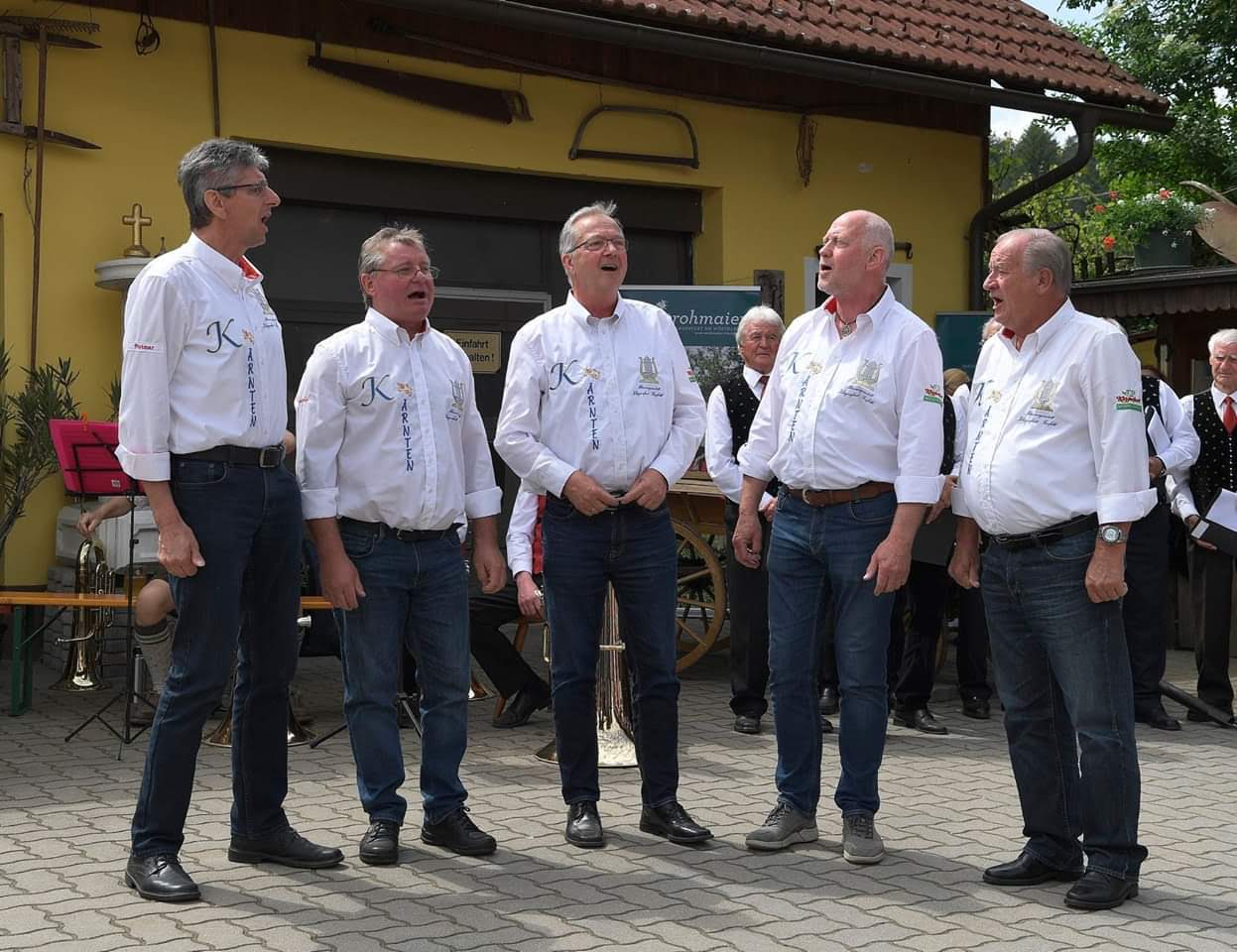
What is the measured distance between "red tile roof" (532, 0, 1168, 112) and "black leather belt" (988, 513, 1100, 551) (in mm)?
6460

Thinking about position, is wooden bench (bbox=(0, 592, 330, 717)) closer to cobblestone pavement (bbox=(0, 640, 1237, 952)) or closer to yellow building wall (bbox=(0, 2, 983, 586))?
cobblestone pavement (bbox=(0, 640, 1237, 952))

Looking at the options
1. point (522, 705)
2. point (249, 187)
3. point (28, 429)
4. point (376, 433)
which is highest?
point (249, 187)

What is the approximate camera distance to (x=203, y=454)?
15.3 feet

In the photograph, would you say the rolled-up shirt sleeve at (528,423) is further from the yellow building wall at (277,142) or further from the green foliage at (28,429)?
the yellow building wall at (277,142)

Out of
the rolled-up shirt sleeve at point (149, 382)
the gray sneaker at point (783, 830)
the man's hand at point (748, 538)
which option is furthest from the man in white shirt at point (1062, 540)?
the rolled-up shirt sleeve at point (149, 382)

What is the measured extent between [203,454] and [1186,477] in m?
5.62

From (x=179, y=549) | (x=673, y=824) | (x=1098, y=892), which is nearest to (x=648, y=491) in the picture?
(x=673, y=824)

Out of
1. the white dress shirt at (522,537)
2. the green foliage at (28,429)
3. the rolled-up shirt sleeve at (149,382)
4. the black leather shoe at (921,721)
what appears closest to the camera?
the rolled-up shirt sleeve at (149,382)

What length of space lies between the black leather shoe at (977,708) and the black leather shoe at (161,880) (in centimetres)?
446

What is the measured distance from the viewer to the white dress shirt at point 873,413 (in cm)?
512

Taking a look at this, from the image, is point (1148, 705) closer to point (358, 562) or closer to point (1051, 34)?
point (358, 562)

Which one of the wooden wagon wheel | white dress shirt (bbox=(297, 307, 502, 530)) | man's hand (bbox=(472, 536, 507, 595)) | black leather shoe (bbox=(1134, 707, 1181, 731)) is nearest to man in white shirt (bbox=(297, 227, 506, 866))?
white dress shirt (bbox=(297, 307, 502, 530))

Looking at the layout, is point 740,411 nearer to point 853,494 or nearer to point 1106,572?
point 853,494

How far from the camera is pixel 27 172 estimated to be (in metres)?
9.05
